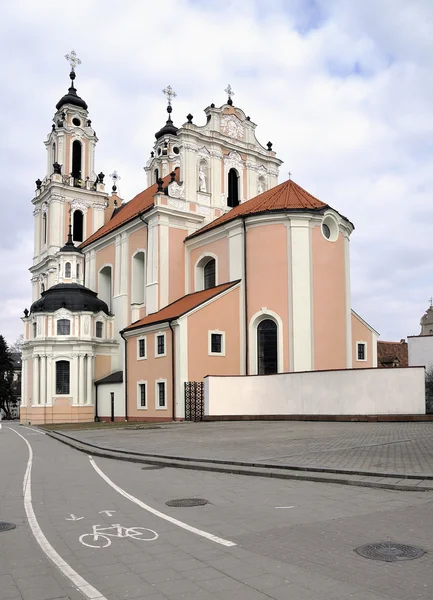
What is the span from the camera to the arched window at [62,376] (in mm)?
46969

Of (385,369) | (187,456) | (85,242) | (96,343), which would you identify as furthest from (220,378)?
(85,242)

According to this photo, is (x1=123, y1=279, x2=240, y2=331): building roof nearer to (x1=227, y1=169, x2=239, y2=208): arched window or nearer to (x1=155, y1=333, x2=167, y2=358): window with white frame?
(x1=155, y1=333, x2=167, y2=358): window with white frame

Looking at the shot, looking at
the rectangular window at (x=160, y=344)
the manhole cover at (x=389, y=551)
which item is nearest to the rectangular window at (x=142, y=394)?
the rectangular window at (x=160, y=344)

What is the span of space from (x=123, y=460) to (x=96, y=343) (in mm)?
32842

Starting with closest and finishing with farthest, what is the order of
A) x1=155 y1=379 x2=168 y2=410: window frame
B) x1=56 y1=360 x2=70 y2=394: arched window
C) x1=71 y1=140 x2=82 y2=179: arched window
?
x1=155 y1=379 x2=168 y2=410: window frame → x1=56 y1=360 x2=70 y2=394: arched window → x1=71 y1=140 x2=82 y2=179: arched window

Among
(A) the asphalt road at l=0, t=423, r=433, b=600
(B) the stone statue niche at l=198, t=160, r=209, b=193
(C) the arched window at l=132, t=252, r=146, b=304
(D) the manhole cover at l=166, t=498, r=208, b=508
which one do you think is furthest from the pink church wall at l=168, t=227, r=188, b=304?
(D) the manhole cover at l=166, t=498, r=208, b=508

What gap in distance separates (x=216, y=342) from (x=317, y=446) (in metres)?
20.3

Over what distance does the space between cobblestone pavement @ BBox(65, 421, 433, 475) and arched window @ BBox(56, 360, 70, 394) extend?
26.4 m

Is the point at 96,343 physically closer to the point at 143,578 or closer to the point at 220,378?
the point at 220,378

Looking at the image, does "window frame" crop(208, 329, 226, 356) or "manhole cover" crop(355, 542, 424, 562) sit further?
"window frame" crop(208, 329, 226, 356)

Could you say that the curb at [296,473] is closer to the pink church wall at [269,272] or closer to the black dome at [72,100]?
the pink church wall at [269,272]

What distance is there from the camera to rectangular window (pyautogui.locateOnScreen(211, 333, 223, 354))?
35125 millimetres

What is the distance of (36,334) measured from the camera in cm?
4822

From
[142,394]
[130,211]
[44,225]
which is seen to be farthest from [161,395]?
[44,225]
